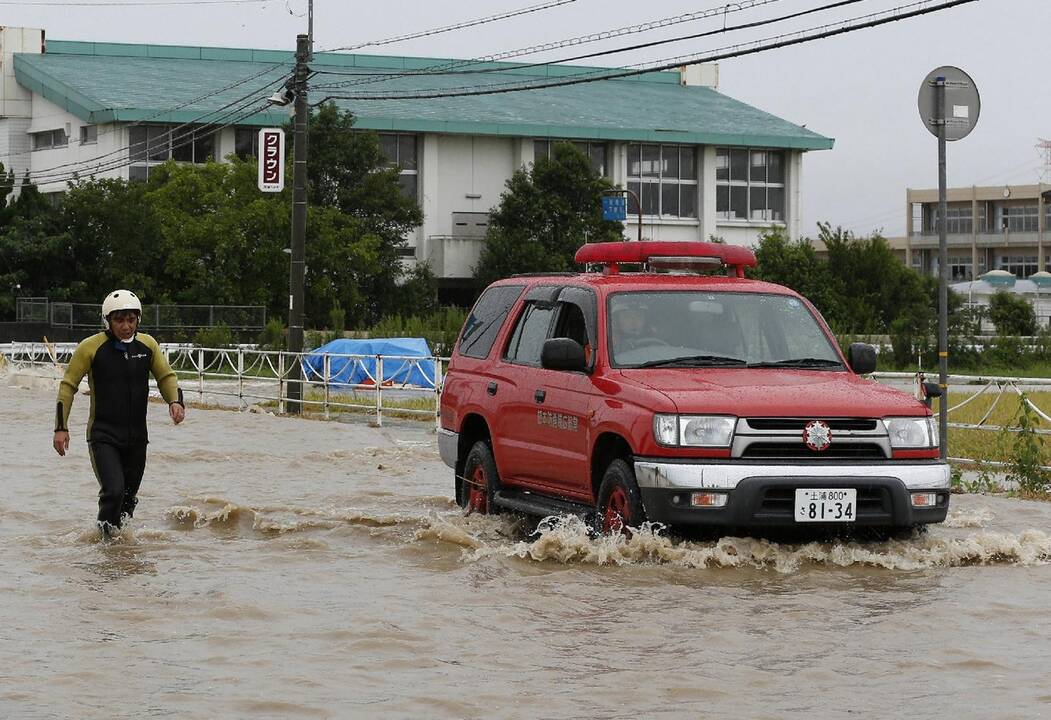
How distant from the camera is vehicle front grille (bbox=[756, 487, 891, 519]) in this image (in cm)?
1042

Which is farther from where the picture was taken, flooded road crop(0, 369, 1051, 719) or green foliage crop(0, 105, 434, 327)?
green foliage crop(0, 105, 434, 327)

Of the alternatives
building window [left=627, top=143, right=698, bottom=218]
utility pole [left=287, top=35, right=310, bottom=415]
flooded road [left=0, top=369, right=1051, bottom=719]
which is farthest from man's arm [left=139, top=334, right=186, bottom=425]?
building window [left=627, top=143, right=698, bottom=218]

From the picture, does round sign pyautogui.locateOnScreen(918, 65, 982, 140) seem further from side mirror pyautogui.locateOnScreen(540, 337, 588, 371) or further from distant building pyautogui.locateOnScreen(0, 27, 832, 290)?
distant building pyautogui.locateOnScreen(0, 27, 832, 290)

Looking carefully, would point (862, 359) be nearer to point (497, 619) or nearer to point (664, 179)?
point (497, 619)

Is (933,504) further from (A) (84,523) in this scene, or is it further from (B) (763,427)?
(A) (84,523)

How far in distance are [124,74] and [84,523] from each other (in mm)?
61041

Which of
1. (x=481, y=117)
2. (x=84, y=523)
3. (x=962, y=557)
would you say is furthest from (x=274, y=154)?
(x=481, y=117)

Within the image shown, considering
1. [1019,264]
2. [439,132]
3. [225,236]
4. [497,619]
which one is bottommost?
[497,619]

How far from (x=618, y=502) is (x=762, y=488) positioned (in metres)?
1.00

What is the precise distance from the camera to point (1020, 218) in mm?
135000

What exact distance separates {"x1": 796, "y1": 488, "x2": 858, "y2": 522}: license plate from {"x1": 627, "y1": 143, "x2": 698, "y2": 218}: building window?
6548cm

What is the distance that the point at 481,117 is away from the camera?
71938mm

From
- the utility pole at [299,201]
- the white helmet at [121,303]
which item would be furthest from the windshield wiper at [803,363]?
the utility pole at [299,201]

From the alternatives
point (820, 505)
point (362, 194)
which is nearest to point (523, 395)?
point (820, 505)
